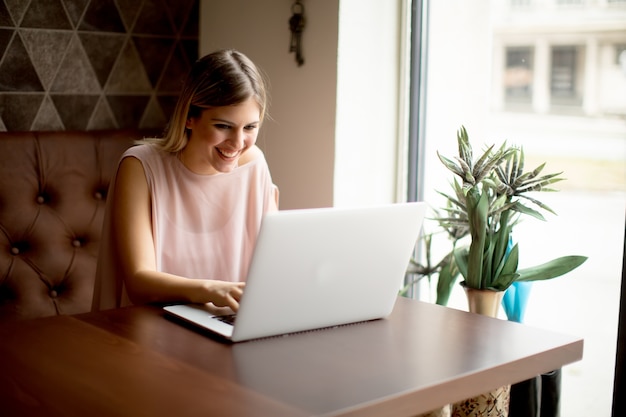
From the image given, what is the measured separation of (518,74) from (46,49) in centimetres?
129

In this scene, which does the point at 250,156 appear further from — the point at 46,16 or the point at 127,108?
the point at 46,16

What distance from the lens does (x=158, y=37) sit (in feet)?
8.44

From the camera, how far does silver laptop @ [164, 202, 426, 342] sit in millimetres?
1331

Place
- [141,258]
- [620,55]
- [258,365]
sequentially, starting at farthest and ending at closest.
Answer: [620,55]
[141,258]
[258,365]

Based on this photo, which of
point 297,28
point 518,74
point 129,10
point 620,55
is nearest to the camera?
point 620,55

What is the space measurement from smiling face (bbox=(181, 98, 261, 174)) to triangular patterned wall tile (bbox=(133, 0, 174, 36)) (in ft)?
2.42

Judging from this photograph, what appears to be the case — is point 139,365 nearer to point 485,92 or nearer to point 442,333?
point 442,333

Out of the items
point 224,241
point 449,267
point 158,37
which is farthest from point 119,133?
point 449,267

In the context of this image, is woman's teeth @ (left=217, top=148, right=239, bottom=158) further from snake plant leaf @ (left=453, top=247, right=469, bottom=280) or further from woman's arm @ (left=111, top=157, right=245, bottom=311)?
snake plant leaf @ (left=453, top=247, right=469, bottom=280)

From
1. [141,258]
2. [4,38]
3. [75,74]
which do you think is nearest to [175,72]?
[75,74]

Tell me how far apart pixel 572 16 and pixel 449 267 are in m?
0.69

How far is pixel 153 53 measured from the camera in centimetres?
257

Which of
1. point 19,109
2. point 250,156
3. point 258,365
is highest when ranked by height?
point 19,109

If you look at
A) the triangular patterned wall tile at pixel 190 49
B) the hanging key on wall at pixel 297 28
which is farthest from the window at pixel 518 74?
the triangular patterned wall tile at pixel 190 49
